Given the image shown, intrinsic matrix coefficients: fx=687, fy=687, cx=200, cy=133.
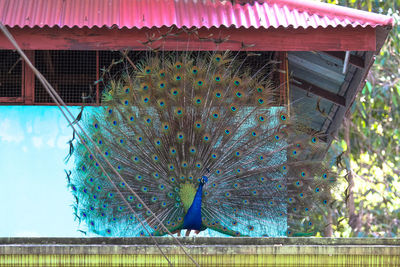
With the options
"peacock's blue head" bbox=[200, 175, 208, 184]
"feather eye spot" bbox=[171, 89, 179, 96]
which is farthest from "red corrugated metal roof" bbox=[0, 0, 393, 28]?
"peacock's blue head" bbox=[200, 175, 208, 184]

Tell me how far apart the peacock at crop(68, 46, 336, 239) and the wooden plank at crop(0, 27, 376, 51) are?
0.79 feet

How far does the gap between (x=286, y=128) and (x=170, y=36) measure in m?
1.83

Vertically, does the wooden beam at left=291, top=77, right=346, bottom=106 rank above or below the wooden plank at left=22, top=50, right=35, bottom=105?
above

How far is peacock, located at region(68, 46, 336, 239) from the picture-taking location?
27.6 ft

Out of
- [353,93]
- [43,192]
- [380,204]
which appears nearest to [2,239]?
[43,192]

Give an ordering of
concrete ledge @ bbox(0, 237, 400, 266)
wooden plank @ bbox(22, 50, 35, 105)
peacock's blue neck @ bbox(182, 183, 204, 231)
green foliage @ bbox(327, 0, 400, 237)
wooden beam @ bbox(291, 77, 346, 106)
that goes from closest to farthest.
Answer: concrete ledge @ bbox(0, 237, 400, 266)
peacock's blue neck @ bbox(182, 183, 204, 231)
wooden plank @ bbox(22, 50, 35, 105)
wooden beam @ bbox(291, 77, 346, 106)
green foliage @ bbox(327, 0, 400, 237)

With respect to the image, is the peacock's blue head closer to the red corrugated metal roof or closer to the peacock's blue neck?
the peacock's blue neck

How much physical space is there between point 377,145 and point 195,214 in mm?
8501

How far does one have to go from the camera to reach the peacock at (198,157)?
842cm

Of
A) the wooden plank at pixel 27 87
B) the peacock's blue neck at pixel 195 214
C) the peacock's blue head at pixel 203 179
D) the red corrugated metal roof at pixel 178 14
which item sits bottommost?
the peacock's blue neck at pixel 195 214

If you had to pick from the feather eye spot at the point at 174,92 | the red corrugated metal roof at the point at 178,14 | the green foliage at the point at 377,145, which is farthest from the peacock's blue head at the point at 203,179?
the green foliage at the point at 377,145

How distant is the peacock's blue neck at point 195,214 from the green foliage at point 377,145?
21.0 ft

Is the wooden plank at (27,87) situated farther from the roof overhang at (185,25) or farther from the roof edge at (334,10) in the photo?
the roof edge at (334,10)

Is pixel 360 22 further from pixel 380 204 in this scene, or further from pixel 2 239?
pixel 380 204
